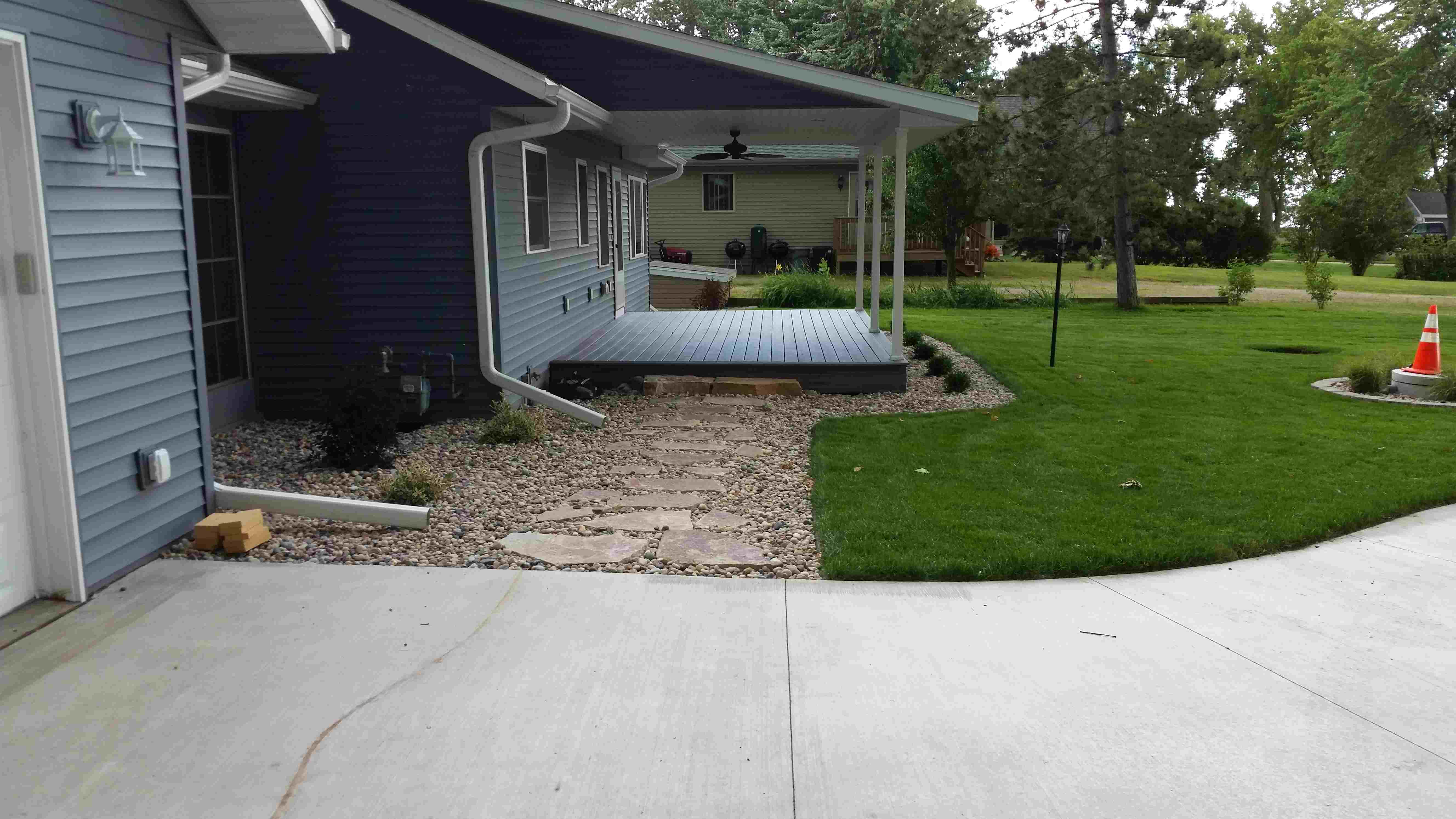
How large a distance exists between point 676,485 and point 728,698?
113 inches

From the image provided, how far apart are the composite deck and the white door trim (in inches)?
213

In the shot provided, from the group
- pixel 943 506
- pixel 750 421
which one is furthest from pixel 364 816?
pixel 750 421

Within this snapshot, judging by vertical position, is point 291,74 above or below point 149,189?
above

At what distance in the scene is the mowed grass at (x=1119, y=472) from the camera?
4930 millimetres

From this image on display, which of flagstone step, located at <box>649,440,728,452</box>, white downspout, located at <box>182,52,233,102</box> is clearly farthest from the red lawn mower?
white downspout, located at <box>182,52,233,102</box>

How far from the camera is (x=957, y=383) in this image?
9.42 meters

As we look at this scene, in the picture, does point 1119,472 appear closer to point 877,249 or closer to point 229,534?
point 229,534

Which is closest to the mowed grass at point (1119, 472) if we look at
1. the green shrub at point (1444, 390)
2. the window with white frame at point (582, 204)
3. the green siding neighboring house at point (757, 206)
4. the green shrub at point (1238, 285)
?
the green shrub at point (1444, 390)

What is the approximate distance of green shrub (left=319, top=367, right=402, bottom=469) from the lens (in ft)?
20.5

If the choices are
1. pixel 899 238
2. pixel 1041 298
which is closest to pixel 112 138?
pixel 899 238

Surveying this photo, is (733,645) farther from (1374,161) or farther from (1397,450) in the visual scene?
(1374,161)

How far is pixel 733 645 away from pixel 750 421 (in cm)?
445

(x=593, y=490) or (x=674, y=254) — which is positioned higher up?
(x=674, y=254)

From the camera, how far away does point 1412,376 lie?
9.25 metres
